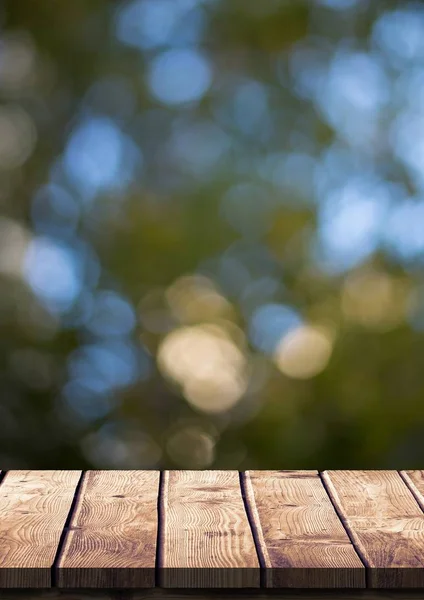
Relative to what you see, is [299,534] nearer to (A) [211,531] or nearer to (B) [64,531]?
(A) [211,531]

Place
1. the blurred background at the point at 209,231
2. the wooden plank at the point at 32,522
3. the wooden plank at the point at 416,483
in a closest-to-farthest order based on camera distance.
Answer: the wooden plank at the point at 32,522 → the wooden plank at the point at 416,483 → the blurred background at the point at 209,231

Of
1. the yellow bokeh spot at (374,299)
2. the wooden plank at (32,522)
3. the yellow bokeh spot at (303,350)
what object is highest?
the wooden plank at (32,522)

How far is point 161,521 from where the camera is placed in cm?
171

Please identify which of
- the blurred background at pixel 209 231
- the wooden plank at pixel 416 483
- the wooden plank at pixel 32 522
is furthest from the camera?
the blurred background at pixel 209 231

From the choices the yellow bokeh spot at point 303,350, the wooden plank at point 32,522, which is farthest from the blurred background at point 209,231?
the wooden plank at point 32,522

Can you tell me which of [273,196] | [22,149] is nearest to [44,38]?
[22,149]

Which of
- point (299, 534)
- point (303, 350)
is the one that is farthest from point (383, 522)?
point (303, 350)

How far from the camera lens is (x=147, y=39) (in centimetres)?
362

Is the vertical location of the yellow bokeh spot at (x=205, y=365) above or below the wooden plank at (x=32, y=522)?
below

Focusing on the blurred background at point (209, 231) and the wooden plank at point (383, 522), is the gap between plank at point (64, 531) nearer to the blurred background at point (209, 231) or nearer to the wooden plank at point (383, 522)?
the wooden plank at point (383, 522)

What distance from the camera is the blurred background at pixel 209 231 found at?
11.8 ft

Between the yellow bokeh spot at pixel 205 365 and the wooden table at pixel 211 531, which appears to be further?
the yellow bokeh spot at pixel 205 365

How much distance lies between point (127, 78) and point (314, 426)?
1.49 meters

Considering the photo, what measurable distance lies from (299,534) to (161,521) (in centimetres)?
25
